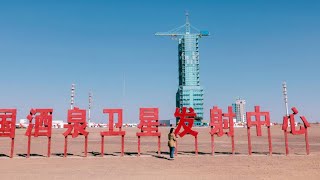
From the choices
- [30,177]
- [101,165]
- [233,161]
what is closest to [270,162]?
[233,161]

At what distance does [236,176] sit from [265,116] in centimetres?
903

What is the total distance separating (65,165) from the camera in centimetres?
1638

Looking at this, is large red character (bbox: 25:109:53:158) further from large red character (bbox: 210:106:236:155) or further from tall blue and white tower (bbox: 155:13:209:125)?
tall blue and white tower (bbox: 155:13:209:125)

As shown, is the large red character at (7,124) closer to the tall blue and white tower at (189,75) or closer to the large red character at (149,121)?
the large red character at (149,121)

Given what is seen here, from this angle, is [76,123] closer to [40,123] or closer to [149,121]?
[40,123]

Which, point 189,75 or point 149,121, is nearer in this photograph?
point 149,121

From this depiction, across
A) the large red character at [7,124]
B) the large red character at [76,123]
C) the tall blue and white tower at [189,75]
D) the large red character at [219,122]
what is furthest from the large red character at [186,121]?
the tall blue and white tower at [189,75]

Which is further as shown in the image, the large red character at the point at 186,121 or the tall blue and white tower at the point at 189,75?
the tall blue and white tower at the point at 189,75

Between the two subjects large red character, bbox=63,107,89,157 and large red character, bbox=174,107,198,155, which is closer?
large red character, bbox=63,107,89,157

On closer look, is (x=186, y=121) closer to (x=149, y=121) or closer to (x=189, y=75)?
(x=149, y=121)

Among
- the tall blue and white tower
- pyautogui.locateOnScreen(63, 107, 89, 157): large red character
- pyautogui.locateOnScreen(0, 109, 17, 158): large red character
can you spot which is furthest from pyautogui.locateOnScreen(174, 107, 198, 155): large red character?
the tall blue and white tower

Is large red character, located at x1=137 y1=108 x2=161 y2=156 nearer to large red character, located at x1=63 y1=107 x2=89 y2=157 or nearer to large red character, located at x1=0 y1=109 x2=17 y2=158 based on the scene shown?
large red character, located at x1=63 y1=107 x2=89 y2=157

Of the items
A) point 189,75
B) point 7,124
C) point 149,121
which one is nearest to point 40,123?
point 7,124

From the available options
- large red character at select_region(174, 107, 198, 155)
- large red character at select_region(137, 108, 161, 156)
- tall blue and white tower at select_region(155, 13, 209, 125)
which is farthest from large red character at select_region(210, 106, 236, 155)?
tall blue and white tower at select_region(155, 13, 209, 125)
